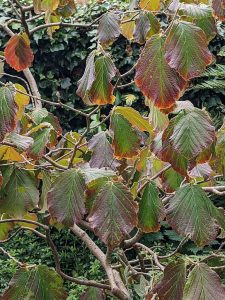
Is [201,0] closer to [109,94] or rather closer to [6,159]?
[109,94]

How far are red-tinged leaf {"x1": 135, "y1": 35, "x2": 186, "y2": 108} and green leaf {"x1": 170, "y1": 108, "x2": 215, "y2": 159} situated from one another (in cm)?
5

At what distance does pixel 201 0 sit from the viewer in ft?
5.14

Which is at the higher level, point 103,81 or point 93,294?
point 103,81

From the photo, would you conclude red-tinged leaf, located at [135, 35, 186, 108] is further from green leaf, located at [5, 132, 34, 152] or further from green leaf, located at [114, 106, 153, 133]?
green leaf, located at [5, 132, 34, 152]

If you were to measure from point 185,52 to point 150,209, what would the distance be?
18.6 inches

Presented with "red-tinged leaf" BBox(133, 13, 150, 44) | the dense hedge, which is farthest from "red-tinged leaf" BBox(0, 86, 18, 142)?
the dense hedge

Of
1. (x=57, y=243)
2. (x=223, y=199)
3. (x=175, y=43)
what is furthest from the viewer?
→ (x=57, y=243)

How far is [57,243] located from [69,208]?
323 cm

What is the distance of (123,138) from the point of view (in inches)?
46.4

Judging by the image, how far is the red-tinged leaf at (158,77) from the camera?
0.94 metres

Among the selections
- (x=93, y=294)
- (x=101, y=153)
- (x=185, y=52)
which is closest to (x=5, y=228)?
(x=93, y=294)

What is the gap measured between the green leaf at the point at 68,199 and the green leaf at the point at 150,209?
0.67ft

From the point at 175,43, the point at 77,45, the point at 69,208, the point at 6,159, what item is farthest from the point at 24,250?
the point at 175,43

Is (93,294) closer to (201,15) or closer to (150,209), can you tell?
(150,209)
